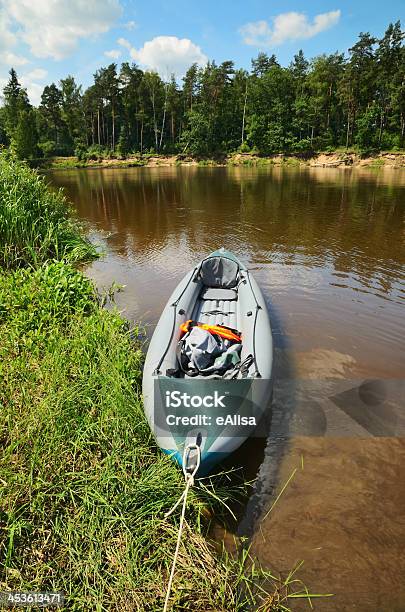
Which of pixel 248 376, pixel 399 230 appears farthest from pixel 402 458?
pixel 399 230

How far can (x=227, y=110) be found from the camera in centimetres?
5112

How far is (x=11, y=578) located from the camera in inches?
87.0

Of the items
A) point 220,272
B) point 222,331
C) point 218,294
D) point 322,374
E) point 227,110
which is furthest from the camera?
point 227,110

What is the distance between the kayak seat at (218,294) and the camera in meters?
6.40

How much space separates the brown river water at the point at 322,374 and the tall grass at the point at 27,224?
51.5 inches

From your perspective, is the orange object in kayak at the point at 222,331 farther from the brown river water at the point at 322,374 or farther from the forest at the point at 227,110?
the forest at the point at 227,110

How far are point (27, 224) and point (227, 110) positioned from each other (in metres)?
51.7

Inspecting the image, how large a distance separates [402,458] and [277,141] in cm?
4897

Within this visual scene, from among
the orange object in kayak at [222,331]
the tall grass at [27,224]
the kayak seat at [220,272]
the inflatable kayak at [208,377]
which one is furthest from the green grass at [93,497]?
the tall grass at [27,224]

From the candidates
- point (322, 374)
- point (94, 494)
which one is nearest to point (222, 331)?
point (322, 374)

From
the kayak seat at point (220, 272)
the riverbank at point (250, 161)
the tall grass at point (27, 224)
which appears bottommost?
the kayak seat at point (220, 272)

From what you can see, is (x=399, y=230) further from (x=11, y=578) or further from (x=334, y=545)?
(x=11, y=578)

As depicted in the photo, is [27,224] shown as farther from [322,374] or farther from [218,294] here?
[322,374]

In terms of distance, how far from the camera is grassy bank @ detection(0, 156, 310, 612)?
90.8 inches
